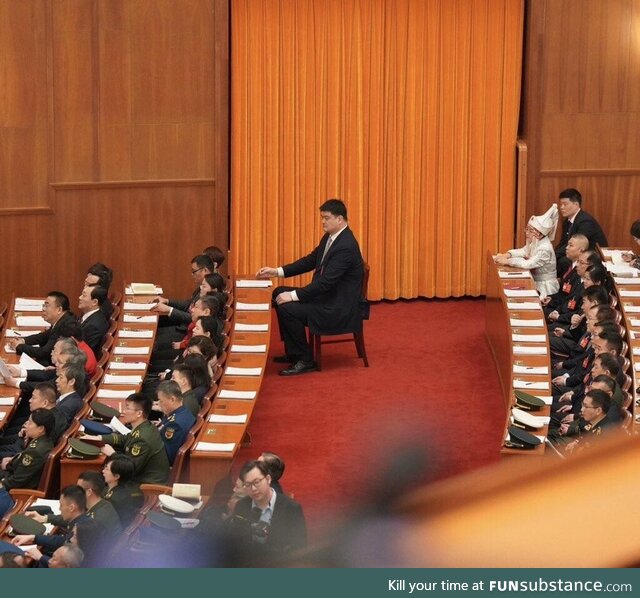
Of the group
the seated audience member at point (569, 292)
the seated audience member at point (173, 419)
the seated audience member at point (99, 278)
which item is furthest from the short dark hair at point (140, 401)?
the seated audience member at point (569, 292)

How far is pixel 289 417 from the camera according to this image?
7.48 metres

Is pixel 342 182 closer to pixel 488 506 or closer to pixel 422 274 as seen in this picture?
pixel 422 274

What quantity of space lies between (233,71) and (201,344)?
3.85 metres

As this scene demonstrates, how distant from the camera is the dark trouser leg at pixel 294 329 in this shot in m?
8.23

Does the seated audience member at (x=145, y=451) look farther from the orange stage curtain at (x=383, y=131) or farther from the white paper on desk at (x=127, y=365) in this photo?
the orange stage curtain at (x=383, y=131)

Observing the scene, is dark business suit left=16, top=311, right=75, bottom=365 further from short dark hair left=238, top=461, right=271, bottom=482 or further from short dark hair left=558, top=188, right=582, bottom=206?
short dark hair left=558, top=188, right=582, bottom=206

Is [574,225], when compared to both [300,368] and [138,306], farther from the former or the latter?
[138,306]

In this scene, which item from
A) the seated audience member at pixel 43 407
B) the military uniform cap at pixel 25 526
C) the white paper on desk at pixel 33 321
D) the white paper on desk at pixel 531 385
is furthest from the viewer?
the white paper on desk at pixel 33 321

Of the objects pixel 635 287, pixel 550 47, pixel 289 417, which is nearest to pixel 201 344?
pixel 289 417

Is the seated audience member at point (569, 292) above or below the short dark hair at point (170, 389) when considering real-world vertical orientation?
above

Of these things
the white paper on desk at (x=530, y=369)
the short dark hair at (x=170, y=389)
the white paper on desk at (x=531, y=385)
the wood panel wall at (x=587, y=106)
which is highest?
the wood panel wall at (x=587, y=106)

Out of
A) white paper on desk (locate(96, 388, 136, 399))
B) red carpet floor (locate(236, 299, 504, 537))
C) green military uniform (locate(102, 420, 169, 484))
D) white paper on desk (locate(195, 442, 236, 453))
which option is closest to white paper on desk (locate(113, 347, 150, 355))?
white paper on desk (locate(96, 388, 136, 399))

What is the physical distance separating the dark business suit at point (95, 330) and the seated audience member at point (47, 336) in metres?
0.14

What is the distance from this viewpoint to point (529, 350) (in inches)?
280
